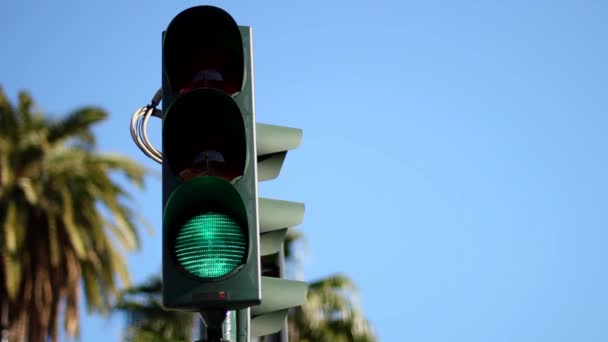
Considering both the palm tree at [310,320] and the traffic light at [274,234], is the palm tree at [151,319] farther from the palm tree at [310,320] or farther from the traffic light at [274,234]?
the traffic light at [274,234]

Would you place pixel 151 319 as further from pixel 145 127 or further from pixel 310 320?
pixel 145 127

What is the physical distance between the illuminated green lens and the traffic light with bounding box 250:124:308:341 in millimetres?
822

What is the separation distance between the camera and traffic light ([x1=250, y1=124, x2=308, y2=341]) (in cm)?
414

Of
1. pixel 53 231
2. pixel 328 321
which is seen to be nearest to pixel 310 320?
pixel 328 321

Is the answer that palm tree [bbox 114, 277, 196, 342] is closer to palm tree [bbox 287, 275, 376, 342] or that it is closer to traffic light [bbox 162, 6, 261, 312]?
palm tree [bbox 287, 275, 376, 342]

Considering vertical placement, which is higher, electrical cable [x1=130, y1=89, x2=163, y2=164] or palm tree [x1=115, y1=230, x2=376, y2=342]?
palm tree [x1=115, y1=230, x2=376, y2=342]

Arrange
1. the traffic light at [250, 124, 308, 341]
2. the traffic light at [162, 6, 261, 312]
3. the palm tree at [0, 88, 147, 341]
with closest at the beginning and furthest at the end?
the traffic light at [162, 6, 261, 312] → the traffic light at [250, 124, 308, 341] → the palm tree at [0, 88, 147, 341]

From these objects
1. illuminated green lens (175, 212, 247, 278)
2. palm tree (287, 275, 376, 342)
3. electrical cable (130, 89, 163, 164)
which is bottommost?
illuminated green lens (175, 212, 247, 278)

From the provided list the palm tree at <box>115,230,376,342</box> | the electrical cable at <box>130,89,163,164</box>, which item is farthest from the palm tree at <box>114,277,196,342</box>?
the electrical cable at <box>130,89,163,164</box>

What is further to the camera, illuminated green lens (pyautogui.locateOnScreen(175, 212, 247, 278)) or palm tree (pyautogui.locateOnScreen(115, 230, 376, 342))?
palm tree (pyautogui.locateOnScreen(115, 230, 376, 342))

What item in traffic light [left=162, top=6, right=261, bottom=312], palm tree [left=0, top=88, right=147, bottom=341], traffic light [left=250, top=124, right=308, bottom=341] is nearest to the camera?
traffic light [left=162, top=6, right=261, bottom=312]

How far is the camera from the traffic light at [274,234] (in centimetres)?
414

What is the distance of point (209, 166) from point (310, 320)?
20.8 m

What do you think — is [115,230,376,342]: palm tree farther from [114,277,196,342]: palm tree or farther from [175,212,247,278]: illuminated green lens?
[175,212,247,278]: illuminated green lens
